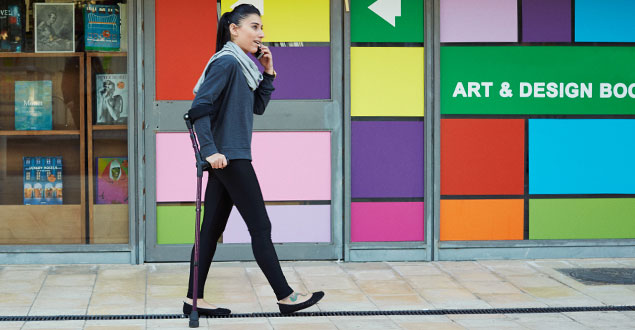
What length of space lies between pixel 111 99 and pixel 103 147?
394 millimetres

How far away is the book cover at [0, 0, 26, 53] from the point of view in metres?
7.47

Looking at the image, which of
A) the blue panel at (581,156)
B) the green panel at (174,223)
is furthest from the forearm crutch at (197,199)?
the blue panel at (581,156)

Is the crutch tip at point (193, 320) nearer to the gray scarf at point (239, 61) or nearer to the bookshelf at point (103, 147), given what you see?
the gray scarf at point (239, 61)

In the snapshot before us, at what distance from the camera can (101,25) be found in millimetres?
7539

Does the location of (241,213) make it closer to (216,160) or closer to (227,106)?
(216,160)

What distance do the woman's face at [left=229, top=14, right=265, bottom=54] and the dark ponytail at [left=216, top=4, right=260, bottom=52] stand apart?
0.02 m

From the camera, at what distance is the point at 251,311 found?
5.95m

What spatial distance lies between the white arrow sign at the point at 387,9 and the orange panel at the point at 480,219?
158 cm

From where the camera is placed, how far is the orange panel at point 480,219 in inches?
307

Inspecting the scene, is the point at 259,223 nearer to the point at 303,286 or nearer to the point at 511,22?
the point at 303,286

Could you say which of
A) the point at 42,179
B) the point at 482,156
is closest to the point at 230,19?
the point at 42,179

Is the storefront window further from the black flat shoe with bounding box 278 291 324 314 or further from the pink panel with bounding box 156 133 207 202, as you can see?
the black flat shoe with bounding box 278 291 324 314

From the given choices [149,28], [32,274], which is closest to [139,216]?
[32,274]

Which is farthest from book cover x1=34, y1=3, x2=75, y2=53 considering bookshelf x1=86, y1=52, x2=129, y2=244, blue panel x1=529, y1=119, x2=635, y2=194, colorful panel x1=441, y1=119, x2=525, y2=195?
blue panel x1=529, y1=119, x2=635, y2=194
